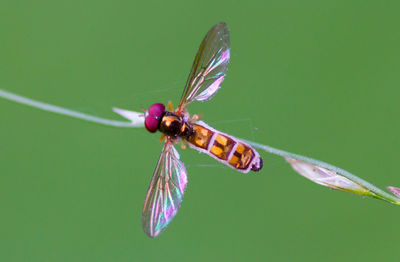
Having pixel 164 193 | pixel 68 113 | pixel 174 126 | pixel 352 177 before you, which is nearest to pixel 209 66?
pixel 174 126

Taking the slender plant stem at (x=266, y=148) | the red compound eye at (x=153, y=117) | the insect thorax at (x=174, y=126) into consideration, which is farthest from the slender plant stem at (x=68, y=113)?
the insect thorax at (x=174, y=126)

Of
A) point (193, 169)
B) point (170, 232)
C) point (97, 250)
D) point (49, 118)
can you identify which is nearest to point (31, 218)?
point (97, 250)

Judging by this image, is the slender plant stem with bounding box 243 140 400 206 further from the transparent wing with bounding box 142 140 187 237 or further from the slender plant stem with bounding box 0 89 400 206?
the transparent wing with bounding box 142 140 187 237

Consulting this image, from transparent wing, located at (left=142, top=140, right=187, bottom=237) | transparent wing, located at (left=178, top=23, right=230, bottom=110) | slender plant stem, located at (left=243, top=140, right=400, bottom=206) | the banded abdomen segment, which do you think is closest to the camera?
slender plant stem, located at (left=243, top=140, right=400, bottom=206)

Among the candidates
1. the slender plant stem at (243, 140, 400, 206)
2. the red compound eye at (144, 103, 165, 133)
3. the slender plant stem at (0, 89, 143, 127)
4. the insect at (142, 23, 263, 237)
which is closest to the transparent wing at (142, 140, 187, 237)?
the insect at (142, 23, 263, 237)

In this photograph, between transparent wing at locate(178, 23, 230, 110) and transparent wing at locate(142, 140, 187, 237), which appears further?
transparent wing at locate(178, 23, 230, 110)

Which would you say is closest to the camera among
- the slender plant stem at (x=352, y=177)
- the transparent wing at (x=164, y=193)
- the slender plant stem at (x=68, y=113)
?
the slender plant stem at (x=352, y=177)

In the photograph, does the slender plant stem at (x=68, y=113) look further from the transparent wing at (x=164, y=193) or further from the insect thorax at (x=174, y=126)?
the insect thorax at (x=174, y=126)
